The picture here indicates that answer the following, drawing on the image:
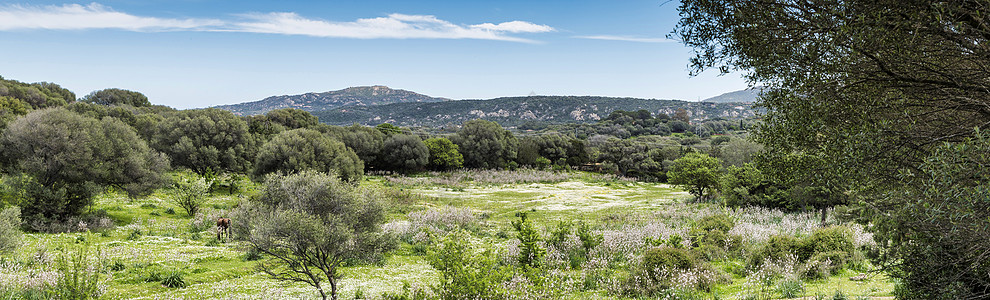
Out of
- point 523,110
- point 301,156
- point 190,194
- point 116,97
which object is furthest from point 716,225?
point 523,110

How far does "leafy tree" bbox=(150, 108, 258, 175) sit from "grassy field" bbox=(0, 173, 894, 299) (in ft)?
14.7

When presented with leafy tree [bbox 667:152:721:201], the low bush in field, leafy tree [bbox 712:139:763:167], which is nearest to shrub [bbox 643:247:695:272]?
leafy tree [bbox 667:152:721:201]

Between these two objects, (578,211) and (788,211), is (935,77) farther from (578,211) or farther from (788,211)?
(578,211)

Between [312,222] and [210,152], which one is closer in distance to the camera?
[312,222]

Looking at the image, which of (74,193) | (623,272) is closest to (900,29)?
(623,272)

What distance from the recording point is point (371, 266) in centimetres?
1335

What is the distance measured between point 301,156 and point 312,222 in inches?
911

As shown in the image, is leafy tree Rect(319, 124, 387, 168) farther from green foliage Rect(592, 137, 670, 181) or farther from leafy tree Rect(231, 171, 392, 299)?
leafy tree Rect(231, 171, 392, 299)

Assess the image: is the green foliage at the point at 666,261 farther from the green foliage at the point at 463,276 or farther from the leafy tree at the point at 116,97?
the leafy tree at the point at 116,97

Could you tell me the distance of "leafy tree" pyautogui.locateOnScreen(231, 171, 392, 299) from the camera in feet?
27.4

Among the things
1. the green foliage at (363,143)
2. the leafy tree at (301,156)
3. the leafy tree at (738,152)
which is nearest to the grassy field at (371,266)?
the leafy tree at (301,156)

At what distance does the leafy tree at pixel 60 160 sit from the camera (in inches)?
662

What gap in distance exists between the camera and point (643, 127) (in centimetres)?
11712

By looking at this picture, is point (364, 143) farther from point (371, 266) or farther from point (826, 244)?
point (826, 244)
